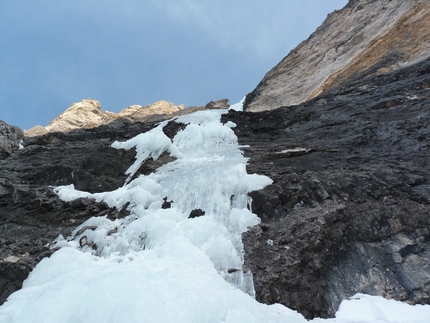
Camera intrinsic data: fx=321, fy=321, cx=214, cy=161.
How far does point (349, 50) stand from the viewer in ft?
59.9

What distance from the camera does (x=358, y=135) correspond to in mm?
8617

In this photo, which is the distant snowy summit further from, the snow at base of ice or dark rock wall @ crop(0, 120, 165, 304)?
the snow at base of ice

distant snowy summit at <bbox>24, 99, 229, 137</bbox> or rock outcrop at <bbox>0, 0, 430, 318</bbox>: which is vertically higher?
distant snowy summit at <bbox>24, 99, 229, 137</bbox>

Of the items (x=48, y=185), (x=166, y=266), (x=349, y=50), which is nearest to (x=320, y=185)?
(x=166, y=266)

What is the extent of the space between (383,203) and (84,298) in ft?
17.6

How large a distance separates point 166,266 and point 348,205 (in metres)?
3.64

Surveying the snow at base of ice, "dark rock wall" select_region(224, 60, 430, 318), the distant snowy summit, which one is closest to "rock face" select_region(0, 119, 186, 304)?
the snow at base of ice

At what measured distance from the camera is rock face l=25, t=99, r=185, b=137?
26688 mm

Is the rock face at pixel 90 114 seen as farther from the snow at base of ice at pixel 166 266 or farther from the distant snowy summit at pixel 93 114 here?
the snow at base of ice at pixel 166 266

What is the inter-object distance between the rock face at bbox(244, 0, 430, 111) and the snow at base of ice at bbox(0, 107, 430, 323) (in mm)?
8642

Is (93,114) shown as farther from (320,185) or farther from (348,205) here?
(348,205)

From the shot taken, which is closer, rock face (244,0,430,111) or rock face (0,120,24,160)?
rock face (0,120,24,160)

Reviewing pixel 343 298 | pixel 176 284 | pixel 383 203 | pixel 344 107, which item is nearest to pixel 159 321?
pixel 176 284

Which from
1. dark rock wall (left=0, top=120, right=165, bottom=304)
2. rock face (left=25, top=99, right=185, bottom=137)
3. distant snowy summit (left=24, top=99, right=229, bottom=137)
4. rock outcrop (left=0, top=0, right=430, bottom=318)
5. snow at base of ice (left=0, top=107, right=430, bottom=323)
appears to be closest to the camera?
snow at base of ice (left=0, top=107, right=430, bottom=323)
